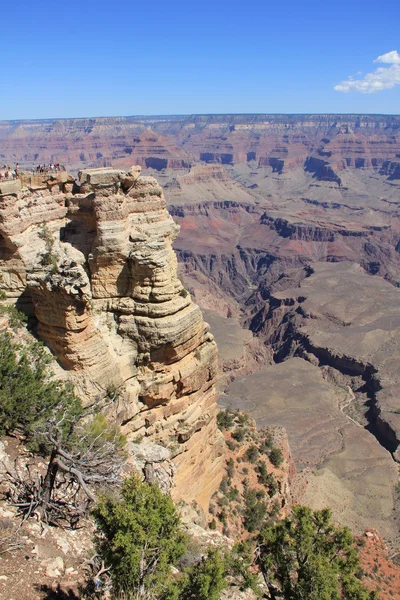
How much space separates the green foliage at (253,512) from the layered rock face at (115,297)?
165 inches

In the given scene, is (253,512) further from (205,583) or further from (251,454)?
(205,583)

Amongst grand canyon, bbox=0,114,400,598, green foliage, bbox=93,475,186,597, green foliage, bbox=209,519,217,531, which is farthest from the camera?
green foliage, bbox=209,519,217,531

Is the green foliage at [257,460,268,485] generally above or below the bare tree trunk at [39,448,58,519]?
below

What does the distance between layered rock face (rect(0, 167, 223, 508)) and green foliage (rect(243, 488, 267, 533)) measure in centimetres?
419

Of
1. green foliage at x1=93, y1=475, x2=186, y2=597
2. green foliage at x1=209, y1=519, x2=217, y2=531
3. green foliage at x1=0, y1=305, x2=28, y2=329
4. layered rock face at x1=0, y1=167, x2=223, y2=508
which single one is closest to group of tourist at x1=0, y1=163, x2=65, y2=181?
layered rock face at x1=0, y1=167, x2=223, y2=508

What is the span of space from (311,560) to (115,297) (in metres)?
11.9

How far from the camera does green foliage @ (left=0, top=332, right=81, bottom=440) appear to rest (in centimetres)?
1412

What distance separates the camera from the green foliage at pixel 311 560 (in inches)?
436

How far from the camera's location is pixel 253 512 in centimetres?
2298

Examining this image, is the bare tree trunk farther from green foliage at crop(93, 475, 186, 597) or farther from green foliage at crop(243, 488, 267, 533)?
green foliage at crop(243, 488, 267, 533)

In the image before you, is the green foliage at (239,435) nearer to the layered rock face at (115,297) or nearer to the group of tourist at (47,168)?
the layered rock face at (115,297)

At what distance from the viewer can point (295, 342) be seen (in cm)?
8638

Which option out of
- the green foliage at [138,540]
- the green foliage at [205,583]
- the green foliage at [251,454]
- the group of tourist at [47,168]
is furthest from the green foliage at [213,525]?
the group of tourist at [47,168]

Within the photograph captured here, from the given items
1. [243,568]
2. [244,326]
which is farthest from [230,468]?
[244,326]
